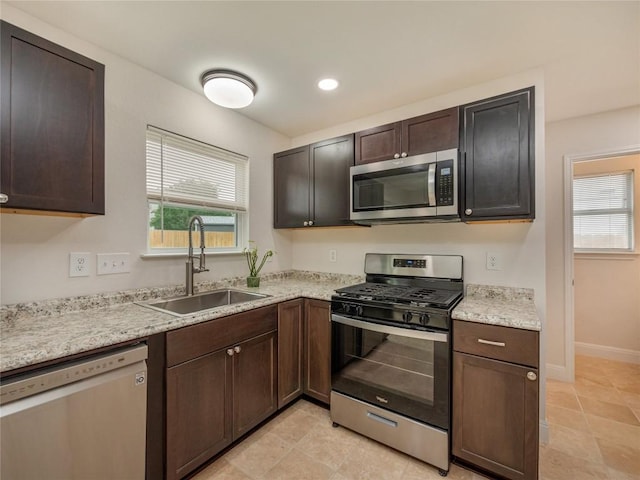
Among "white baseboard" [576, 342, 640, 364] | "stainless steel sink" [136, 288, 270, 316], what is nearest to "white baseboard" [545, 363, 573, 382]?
"white baseboard" [576, 342, 640, 364]

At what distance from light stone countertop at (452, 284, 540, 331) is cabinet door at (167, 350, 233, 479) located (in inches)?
55.9

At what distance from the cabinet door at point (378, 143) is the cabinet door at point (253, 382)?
5.15 ft

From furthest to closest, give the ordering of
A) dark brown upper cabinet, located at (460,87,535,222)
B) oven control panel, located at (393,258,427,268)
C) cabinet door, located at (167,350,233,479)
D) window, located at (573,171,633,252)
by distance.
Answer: window, located at (573,171,633,252) → oven control panel, located at (393,258,427,268) → dark brown upper cabinet, located at (460,87,535,222) → cabinet door, located at (167,350,233,479)

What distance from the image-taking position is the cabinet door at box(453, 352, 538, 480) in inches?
56.9

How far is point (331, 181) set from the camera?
2.53 metres

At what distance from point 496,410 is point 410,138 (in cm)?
181

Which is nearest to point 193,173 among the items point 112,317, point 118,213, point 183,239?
point 183,239

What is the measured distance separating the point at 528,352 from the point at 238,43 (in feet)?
7.78

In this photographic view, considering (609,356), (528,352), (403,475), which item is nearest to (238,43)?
(528,352)

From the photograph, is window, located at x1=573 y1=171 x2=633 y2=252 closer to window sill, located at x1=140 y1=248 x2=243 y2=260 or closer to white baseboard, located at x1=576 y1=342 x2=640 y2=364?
white baseboard, located at x1=576 y1=342 x2=640 y2=364

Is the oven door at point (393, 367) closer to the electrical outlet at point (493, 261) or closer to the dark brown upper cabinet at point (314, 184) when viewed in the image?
the electrical outlet at point (493, 261)

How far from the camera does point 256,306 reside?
1882mm

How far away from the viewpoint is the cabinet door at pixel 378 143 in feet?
7.20

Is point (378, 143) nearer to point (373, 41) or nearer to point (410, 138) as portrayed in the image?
point (410, 138)
